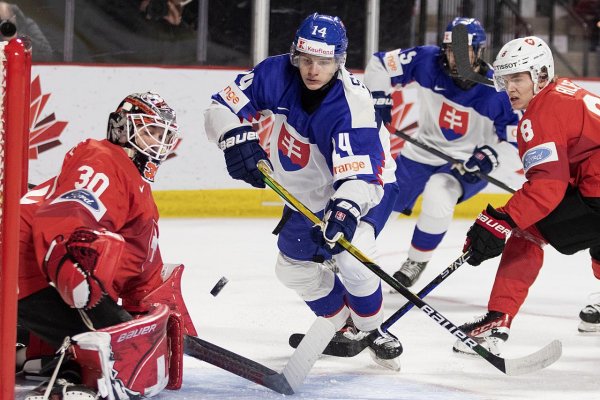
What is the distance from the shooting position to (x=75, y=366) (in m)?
2.75

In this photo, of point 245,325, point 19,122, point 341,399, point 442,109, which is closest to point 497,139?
point 442,109

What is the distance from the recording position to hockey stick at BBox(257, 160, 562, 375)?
10.7ft

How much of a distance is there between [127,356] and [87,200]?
14.4 inches

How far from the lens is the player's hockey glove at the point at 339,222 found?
3.14 metres

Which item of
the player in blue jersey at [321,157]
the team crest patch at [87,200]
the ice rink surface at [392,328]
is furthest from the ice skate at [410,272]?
the team crest patch at [87,200]

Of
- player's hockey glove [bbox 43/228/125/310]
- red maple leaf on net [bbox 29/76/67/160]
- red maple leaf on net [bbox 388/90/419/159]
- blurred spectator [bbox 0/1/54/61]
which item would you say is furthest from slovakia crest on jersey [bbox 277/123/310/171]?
red maple leaf on net [bbox 388/90/419/159]

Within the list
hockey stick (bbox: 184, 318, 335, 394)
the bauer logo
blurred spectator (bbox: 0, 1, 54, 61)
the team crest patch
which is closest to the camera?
the team crest patch

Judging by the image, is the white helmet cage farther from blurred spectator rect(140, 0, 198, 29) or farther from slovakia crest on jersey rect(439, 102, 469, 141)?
blurred spectator rect(140, 0, 198, 29)

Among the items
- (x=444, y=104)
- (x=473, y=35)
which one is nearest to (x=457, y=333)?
(x=473, y=35)

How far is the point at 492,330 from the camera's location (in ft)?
11.5

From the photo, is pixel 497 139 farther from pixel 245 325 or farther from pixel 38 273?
pixel 38 273

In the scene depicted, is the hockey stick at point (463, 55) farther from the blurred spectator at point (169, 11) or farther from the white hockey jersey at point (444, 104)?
the blurred spectator at point (169, 11)

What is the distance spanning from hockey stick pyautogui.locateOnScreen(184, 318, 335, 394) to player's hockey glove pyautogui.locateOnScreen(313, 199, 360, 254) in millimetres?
239

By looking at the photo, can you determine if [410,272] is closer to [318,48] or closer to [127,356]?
[318,48]
